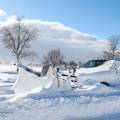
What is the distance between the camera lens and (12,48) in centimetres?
6172

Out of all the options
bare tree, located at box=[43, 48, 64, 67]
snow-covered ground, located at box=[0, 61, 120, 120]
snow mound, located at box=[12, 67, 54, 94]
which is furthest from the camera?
bare tree, located at box=[43, 48, 64, 67]

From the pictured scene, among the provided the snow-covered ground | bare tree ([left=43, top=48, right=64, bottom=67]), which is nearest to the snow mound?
the snow-covered ground

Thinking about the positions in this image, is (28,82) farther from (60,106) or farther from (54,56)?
Result: (54,56)

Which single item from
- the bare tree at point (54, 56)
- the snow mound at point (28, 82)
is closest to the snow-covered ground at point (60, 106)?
the snow mound at point (28, 82)

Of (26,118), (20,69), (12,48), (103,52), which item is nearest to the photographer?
(26,118)

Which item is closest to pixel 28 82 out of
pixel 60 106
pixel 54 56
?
pixel 60 106

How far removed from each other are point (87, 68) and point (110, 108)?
27.3 feet

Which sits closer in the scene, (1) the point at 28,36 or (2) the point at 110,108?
(2) the point at 110,108

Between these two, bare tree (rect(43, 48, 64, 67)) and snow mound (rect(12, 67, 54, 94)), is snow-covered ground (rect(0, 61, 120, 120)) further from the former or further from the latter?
bare tree (rect(43, 48, 64, 67))

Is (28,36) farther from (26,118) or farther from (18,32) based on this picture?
(26,118)

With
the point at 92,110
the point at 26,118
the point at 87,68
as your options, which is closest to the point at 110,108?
the point at 92,110

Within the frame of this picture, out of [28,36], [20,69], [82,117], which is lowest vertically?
[82,117]

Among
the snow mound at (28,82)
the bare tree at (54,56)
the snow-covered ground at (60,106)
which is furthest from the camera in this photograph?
the bare tree at (54,56)

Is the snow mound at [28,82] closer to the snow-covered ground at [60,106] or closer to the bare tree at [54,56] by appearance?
the snow-covered ground at [60,106]
